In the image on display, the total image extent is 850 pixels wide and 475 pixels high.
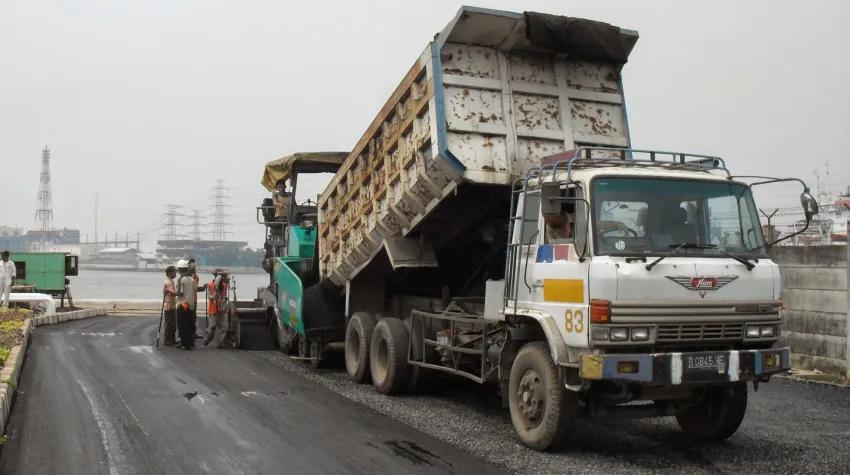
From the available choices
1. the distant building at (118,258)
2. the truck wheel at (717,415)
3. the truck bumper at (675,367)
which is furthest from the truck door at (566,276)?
the distant building at (118,258)

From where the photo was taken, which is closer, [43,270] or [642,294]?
[642,294]

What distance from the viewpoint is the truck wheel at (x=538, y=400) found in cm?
653

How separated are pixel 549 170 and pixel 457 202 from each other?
5.79ft

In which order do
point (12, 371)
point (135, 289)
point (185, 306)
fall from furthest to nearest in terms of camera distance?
point (135, 289) < point (185, 306) < point (12, 371)

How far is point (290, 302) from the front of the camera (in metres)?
12.5

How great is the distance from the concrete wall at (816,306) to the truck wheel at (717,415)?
398 cm

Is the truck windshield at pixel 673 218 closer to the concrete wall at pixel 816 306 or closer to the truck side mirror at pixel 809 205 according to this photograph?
the truck side mirror at pixel 809 205

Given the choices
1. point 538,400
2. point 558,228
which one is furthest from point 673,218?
point 538,400

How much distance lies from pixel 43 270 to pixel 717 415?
2151 cm

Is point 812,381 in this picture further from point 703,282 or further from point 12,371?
point 12,371

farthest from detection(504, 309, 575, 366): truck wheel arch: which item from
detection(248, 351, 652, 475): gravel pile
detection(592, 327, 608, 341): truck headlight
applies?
detection(248, 351, 652, 475): gravel pile

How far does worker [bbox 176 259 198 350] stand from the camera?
14.0 meters

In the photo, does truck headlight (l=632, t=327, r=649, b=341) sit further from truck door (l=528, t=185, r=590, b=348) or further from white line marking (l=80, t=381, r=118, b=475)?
white line marking (l=80, t=381, r=118, b=475)

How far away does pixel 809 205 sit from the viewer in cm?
639
